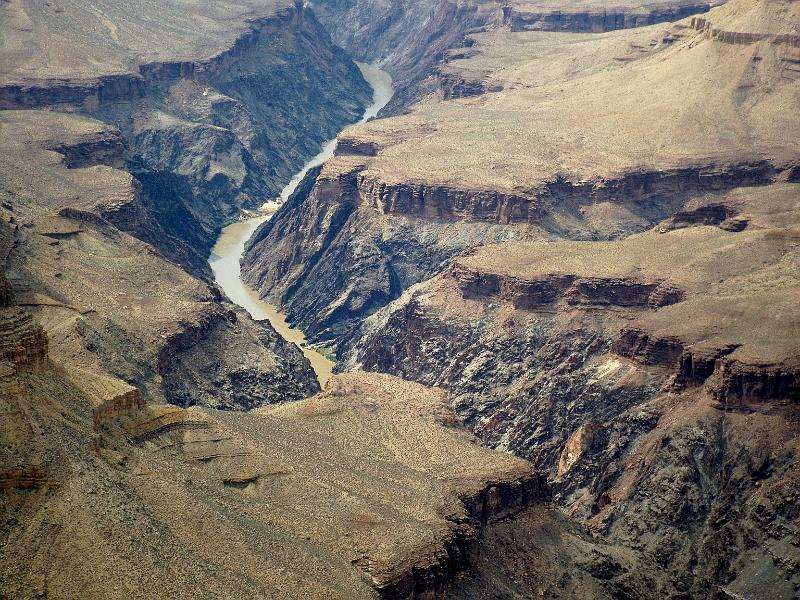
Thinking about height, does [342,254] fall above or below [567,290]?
below

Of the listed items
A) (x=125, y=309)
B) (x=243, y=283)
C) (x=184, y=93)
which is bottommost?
(x=243, y=283)

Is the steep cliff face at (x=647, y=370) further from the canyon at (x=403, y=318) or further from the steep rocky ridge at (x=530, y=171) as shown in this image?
the steep rocky ridge at (x=530, y=171)

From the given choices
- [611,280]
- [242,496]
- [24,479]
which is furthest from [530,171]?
[24,479]

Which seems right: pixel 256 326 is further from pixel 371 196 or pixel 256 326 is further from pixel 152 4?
pixel 152 4

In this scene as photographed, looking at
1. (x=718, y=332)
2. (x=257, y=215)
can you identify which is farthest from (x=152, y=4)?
(x=718, y=332)

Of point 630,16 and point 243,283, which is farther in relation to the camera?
point 630,16

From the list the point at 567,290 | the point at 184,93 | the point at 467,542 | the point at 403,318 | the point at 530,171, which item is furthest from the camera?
the point at 184,93

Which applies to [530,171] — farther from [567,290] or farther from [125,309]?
Result: [125,309]

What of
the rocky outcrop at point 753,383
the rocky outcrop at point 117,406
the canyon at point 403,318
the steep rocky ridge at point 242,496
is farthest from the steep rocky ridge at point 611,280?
the rocky outcrop at point 117,406

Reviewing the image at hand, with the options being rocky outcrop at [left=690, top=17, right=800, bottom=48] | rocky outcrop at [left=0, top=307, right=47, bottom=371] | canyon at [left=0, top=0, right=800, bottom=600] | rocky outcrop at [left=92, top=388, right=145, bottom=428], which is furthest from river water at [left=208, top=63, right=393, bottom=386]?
rocky outcrop at [left=0, top=307, right=47, bottom=371]
